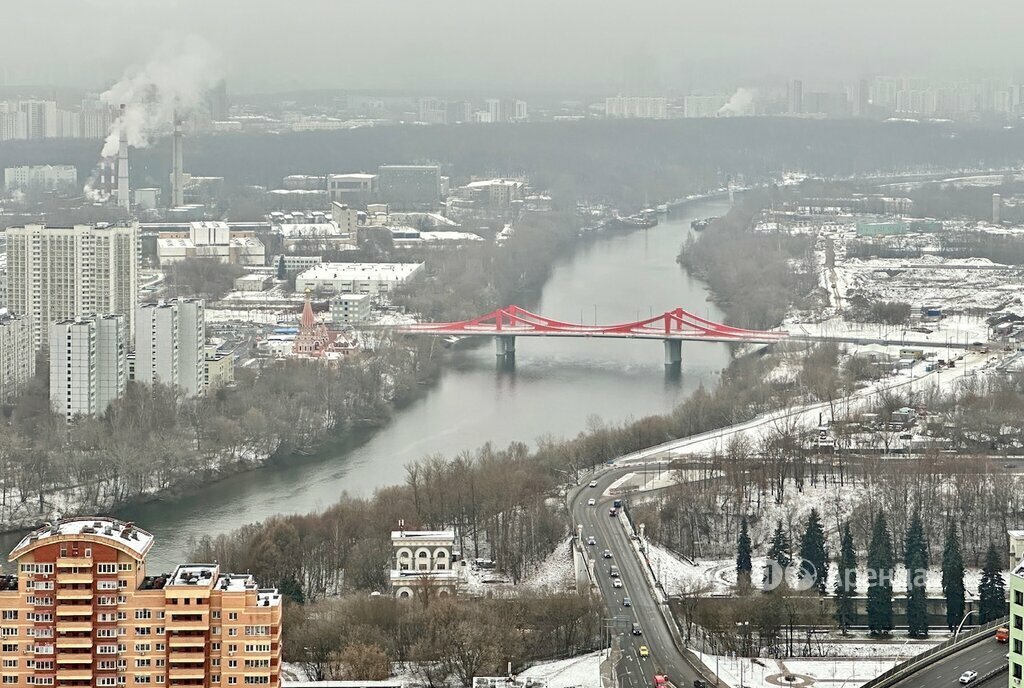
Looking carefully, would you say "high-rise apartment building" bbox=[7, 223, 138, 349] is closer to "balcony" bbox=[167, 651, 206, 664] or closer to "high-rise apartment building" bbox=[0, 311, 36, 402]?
"high-rise apartment building" bbox=[0, 311, 36, 402]

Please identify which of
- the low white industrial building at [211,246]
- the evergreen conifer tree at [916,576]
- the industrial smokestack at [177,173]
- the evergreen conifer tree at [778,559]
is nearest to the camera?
the evergreen conifer tree at [916,576]

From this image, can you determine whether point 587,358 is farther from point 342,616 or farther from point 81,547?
point 81,547

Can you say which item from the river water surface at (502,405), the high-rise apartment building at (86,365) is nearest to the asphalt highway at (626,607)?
the river water surface at (502,405)

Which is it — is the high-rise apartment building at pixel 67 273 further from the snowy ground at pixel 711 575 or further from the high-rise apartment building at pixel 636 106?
the high-rise apartment building at pixel 636 106

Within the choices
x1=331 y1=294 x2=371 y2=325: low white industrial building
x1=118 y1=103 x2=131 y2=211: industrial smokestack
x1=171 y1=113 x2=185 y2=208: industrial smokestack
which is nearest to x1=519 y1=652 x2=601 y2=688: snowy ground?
x1=331 y1=294 x2=371 y2=325: low white industrial building

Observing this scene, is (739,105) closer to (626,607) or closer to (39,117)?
(39,117)

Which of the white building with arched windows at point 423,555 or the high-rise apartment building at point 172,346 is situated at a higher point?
the high-rise apartment building at point 172,346
